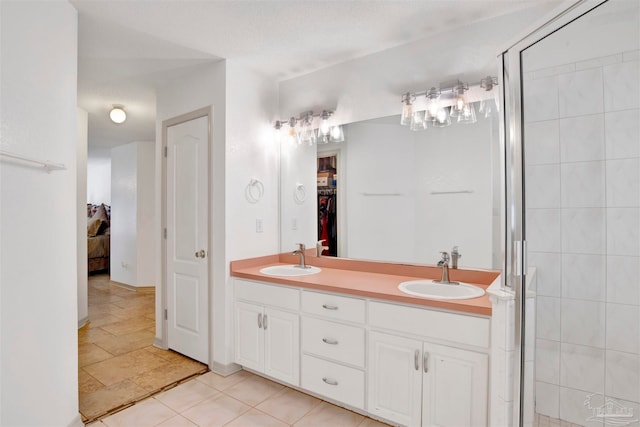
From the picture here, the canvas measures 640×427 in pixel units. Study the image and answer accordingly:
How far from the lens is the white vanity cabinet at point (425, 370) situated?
5.41 ft

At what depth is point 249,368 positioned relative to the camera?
8.44 feet

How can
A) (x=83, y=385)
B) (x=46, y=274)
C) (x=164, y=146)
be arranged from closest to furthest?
(x=46, y=274), (x=83, y=385), (x=164, y=146)

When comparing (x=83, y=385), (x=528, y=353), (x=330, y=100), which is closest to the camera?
(x=528, y=353)

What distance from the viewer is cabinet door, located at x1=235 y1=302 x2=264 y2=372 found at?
249 cm

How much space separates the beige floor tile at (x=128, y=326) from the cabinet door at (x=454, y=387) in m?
3.18

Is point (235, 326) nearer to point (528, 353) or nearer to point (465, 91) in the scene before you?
point (528, 353)

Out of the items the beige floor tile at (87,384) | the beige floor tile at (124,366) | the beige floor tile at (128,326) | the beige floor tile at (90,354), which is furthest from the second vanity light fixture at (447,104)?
the beige floor tile at (128,326)

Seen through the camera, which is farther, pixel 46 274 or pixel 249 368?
pixel 249 368

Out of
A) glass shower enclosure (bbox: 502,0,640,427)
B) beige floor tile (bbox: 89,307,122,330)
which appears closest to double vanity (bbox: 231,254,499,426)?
glass shower enclosure (bbox: 502,0,640,427)

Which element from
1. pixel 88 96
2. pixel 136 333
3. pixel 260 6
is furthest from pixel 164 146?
pixel 136 333

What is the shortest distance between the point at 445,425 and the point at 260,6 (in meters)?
2.49

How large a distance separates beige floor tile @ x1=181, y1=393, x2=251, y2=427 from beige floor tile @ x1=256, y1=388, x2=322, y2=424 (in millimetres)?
145

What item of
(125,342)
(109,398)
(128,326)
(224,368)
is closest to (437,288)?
(224,368)

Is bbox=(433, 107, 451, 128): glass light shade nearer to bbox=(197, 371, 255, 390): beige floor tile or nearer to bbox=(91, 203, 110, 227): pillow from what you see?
bbox=(197, 371, 255, 390): beige floor tile
